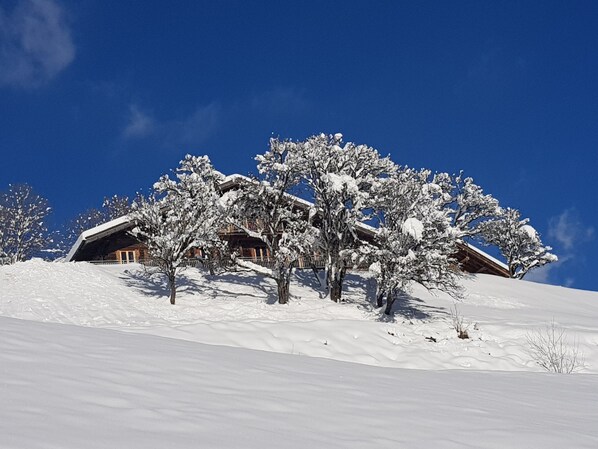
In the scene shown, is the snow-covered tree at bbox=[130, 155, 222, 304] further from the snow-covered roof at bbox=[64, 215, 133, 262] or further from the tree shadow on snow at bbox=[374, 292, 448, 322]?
the tree shadow on snow at bbox=[374, 292, 448, 322]

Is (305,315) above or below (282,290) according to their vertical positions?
below

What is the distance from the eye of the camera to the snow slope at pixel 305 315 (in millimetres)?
13969

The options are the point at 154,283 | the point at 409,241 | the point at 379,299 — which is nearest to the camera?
the point at 409,241

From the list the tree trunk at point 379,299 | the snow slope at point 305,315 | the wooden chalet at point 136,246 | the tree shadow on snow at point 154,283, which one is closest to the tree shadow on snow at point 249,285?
the snow slope at point 305,315

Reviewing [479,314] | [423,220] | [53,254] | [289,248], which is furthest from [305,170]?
[53,254]

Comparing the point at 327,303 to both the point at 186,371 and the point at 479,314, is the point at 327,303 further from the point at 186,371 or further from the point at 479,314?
the point at 186,371

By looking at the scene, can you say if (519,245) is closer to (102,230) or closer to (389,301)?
(389,301)

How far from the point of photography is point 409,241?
22.2 m

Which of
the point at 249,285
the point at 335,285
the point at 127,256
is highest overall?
the point at 127,256

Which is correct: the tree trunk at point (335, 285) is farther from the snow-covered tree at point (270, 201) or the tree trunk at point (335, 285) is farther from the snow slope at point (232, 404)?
the snow slope at point (232, 404)

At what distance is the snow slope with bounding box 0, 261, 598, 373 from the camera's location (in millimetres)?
13969

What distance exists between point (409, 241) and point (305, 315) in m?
5.41

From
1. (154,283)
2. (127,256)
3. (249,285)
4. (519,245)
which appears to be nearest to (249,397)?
(154,283)

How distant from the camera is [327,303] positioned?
78.1ft
